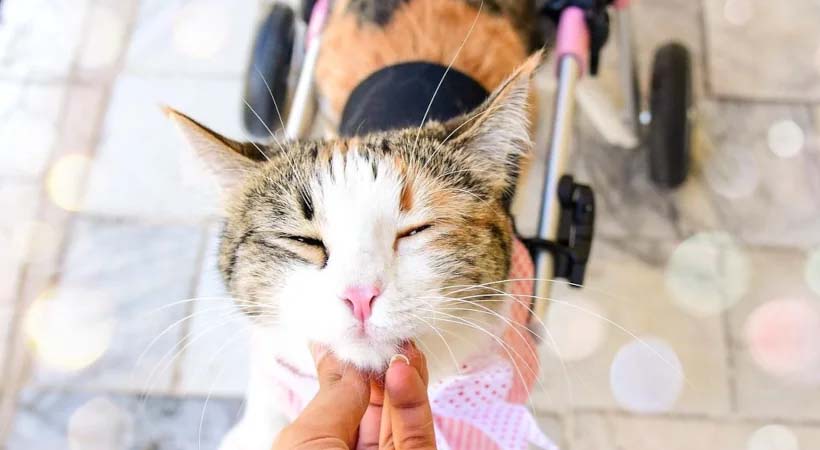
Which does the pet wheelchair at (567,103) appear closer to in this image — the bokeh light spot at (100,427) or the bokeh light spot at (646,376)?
the bokeh light spot at (646,376)

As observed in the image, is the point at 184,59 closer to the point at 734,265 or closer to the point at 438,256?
the point at 438,256

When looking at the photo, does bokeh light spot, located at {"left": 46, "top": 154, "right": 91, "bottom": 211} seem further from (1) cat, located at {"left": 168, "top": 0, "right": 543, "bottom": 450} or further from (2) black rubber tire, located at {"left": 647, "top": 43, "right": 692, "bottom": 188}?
(2) black rubber tire, located at {"left": 647, "top": 43, "right": 692, "bottom": 188}

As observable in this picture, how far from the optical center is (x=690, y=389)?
142cm

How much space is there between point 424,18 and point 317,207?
632 mm

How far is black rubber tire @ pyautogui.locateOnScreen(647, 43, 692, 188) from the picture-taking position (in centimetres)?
147

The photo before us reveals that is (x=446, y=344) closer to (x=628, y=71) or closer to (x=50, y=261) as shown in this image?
(x=628, y=71)

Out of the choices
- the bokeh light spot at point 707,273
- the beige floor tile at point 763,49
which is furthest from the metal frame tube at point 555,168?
the beige floor tile at point 763,49

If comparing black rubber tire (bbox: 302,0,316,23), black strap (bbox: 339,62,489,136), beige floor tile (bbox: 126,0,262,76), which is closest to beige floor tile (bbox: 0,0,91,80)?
beige floor tile (bbox: 126,0,262,76)

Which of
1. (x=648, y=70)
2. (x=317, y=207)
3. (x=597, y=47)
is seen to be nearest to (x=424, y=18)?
(x=597, y=47)

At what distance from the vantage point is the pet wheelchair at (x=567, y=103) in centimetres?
106

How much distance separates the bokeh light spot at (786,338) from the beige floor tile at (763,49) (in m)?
0.58

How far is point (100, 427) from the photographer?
4.60ft

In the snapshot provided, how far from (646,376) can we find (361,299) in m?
0.97

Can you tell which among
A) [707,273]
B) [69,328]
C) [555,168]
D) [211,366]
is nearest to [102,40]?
[69,328]
